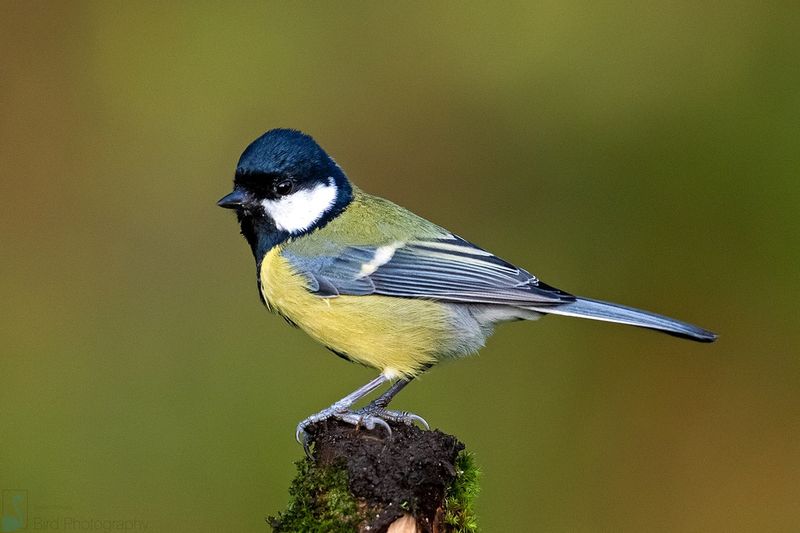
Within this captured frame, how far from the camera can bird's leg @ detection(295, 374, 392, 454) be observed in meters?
2.56

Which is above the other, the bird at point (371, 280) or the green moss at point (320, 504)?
the bird at point (371, 280)

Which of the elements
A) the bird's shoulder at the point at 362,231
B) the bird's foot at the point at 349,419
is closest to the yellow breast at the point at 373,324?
the bird's shoulder at the point at 362,231

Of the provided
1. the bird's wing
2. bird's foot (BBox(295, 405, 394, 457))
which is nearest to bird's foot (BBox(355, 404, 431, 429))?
bird's foot (BBox(295, 405, 394, 457))

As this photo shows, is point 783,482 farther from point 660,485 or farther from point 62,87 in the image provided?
point 62,87

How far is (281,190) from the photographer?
3176 millimetres

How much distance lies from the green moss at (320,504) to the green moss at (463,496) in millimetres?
267

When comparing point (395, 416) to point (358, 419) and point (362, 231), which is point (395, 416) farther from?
point (362, 231)

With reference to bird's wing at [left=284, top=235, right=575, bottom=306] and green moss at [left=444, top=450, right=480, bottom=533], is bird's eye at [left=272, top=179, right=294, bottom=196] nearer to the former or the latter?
bird's wing at [left=284, top=235, right=575, bottom=306]

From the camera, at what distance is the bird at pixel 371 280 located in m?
3.00

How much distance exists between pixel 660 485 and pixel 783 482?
562 millimetres

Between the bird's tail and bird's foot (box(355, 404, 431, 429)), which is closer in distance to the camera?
bird's foot (box(355, 404, 431, 429))

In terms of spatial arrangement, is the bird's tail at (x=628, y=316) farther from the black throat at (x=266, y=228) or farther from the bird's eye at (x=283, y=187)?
the bird's eye at (x=283, y=187)

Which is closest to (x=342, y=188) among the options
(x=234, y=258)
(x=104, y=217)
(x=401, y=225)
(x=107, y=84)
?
(x=401, y=225)

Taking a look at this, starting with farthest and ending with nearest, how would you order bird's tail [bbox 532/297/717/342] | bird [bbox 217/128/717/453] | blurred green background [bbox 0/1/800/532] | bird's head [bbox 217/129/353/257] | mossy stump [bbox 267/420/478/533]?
blurred green background [bbox 0/1/800/532]
bird's head [bbox 217/129/353/257]
bird [bbox 217/128/717/453]
bird's tail [bbox 532/297/717/342]
mossy stump [bbox 267/420/478/533]
